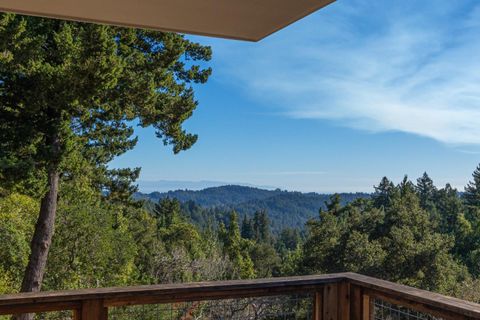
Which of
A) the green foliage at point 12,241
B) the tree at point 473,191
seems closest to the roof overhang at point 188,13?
the green foliage at point 12,241

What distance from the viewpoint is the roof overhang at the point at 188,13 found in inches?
68.7

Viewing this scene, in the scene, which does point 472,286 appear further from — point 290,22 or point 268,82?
point 290,22

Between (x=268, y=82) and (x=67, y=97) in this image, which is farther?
(x=268, y=82)

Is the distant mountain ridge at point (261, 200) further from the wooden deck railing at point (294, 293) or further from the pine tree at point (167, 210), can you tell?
the wooden deck railing at point (294, 293)

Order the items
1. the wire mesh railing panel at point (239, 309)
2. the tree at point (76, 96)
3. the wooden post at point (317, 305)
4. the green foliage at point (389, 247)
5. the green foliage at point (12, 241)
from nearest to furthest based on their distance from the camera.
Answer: the wire mesh railing panel at point (239, 309) < the wooden post at point (317, 305) < the tree at point (76, 96) < the green foliage at point (12, 241) < the green foliage at point (389, 247)

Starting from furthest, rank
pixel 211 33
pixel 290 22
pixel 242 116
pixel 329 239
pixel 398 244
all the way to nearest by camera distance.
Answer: pixel 242 116 < pixel 329 239 < pixel 398 244 < pixel 211 33 < pixel 290 22

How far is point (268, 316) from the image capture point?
2.62 meters

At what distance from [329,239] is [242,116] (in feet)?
41.2

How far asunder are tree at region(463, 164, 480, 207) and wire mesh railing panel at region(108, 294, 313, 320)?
27988mm

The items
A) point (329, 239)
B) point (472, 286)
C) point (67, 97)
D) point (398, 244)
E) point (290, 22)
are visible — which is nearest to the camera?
point (290, 22)

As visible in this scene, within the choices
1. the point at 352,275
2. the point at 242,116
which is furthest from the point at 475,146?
the point at 352,275

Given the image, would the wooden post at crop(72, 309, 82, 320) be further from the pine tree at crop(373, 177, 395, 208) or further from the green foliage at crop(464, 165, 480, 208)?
the green foliage at crop(464, 165, 480, 208)

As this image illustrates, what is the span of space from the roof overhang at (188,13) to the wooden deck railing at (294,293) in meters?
1.26

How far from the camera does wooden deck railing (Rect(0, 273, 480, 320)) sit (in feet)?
6.52
